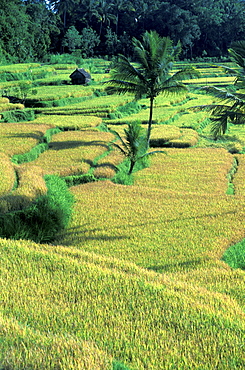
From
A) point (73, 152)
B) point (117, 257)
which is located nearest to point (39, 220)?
point (117, 257)

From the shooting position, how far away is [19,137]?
543 inches

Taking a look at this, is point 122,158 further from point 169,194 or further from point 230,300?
point 230,300

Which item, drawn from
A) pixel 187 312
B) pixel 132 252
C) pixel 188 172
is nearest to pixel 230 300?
pixel 187 312

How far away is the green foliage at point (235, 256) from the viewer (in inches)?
234

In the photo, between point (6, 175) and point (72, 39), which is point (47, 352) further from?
point (72, 39)

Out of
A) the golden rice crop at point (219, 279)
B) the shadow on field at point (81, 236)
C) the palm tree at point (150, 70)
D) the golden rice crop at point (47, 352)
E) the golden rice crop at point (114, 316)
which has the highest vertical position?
the palm tree at point (150, 70)

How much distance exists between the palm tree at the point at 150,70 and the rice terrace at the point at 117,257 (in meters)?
2.20

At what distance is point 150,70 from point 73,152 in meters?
4.17

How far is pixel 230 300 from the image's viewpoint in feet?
15.1

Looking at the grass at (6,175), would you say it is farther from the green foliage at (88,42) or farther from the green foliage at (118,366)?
the green foliage at (88,42)

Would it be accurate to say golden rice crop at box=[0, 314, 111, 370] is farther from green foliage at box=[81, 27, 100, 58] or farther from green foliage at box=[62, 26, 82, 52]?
green foliage at box=[81, 27, 100, 58]

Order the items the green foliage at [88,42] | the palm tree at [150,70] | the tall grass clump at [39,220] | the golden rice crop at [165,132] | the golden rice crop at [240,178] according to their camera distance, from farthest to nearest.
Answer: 1. the green foliage at [88,42]
2. the golden rice crop at [165,132]
3. the palm tree at [150,70]
4. the golden rice crop at [240,178]
5. the tall grass clump at [39,220]

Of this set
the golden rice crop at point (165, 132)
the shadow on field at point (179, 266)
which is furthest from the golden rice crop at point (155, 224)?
the golden rice crop at point (165, 132)

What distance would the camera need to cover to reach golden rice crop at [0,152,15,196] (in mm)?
8188
